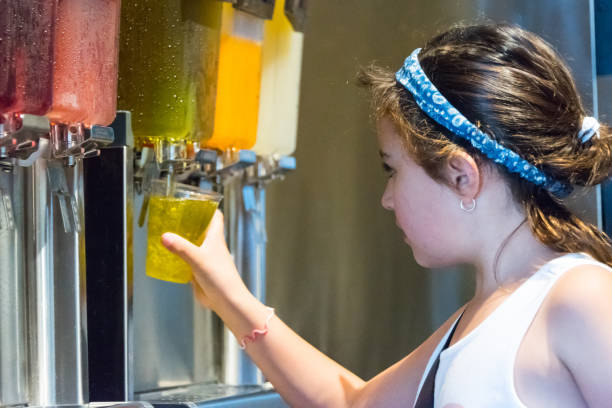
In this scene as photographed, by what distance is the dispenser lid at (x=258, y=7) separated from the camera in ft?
4.38

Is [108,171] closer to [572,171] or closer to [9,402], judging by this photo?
[9,402]

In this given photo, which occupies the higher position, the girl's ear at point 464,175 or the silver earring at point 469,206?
the girl's ear at point 464,175

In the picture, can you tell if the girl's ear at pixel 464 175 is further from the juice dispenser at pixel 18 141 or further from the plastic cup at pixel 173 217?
the juice dispenser at pixel 18 141

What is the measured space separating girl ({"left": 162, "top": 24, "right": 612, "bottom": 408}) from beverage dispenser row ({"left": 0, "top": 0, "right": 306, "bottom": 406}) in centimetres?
14

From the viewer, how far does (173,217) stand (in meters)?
1.20

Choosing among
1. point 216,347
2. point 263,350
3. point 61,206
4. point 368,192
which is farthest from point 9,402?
point 368,192

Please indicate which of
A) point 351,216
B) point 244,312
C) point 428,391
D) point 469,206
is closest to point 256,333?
point 244,312

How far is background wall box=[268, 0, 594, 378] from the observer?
6.06ft

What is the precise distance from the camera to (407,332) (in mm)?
1966

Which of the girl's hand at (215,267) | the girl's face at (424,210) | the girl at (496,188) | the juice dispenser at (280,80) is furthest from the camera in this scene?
the juice dispenser at (280,80)

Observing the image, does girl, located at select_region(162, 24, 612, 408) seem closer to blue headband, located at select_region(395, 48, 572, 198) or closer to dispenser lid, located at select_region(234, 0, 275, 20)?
blue headband, located at select_region(395, 48, 572, 198)

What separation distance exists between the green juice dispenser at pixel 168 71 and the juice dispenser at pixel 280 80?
0.19 metres

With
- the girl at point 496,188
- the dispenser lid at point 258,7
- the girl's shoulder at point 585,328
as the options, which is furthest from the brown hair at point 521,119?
the dispenser lid at point 258,7

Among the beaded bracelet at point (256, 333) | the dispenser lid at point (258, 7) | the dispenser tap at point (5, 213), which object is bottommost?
the beaded bracelet at point (256, 333)
